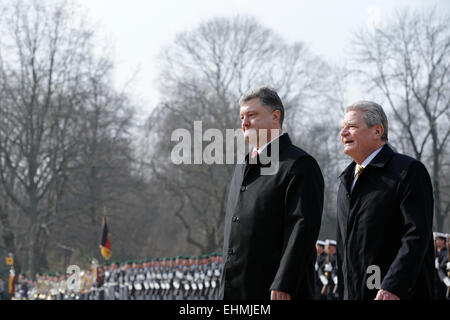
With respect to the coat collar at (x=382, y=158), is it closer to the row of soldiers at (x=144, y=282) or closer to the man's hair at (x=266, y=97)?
the man's hair at (x=266, y=97)

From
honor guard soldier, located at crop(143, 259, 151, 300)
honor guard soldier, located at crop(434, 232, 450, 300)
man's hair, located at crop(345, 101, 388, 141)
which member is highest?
man's hair, located at crop(345, 101, 388, 141)

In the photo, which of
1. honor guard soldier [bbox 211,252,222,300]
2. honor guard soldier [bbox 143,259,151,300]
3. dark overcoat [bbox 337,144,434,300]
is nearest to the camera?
dark overcoat [bbox 337,144,434,300]

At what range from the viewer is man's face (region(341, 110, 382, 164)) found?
14.9 feet

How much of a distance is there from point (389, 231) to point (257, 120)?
1.03 meters

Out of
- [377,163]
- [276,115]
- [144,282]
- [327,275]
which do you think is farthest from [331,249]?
[276,115]

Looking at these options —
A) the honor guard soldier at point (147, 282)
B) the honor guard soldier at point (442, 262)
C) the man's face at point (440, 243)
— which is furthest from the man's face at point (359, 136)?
the honor guard soldier at point (147, 282)

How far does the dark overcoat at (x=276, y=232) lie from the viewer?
388 cm

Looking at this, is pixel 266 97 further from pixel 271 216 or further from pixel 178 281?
pixel 178 281

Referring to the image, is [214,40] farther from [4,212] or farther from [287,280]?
[287,280]

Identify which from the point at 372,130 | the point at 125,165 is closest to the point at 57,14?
the point at 125,165

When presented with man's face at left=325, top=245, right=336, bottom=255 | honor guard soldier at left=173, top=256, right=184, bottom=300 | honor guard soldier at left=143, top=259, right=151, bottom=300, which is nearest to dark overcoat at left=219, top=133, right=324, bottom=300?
man's face at left=325, top=245, right=336, bottom=255

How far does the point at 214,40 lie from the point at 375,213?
33.4 metres

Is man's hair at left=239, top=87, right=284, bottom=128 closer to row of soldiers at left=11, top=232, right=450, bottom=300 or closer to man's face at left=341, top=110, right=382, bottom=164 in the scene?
man's face at left=341, top=110, right=382, bottom=164
